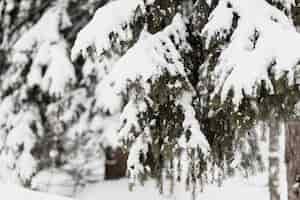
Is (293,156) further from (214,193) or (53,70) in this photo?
(53,70)

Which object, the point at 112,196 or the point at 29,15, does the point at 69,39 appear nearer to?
the point at 29,15

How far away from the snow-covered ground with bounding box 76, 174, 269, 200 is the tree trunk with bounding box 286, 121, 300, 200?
4031 millimetres

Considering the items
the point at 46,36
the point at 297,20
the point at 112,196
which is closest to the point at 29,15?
the point at 46,36

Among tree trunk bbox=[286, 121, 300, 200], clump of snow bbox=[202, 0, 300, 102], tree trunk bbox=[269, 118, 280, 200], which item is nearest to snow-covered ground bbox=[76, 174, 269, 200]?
tree trunk bbox=[269, 118, 280, 200]

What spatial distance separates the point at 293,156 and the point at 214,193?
4453 mm

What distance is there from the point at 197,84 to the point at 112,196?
14.6 ft

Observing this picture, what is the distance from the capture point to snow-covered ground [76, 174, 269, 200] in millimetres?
9078

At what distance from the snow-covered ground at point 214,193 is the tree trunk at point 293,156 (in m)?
4.03

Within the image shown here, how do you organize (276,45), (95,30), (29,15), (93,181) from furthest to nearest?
1. (93,181)
2. (29,15)
3. (95,30)
4. (276,45)

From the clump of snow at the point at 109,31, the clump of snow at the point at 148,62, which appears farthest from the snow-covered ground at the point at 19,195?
the clump of snow at the point at 109,31

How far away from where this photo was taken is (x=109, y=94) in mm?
6395

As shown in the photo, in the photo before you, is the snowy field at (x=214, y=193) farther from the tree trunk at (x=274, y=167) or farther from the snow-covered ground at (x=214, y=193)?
the tree trunk at (x=274, y=167)

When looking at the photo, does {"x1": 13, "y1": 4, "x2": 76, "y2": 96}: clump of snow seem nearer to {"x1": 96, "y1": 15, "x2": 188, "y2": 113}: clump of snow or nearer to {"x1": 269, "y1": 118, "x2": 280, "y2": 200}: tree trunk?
{"x1": 96, "y1": 15, "x2": 188, "y2": 113}: clump of snow

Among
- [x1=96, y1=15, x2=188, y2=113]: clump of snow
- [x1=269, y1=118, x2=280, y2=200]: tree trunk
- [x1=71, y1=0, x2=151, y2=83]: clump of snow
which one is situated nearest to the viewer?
[x1=96, y1=15, x2=188, y2=113]: clump of snow
